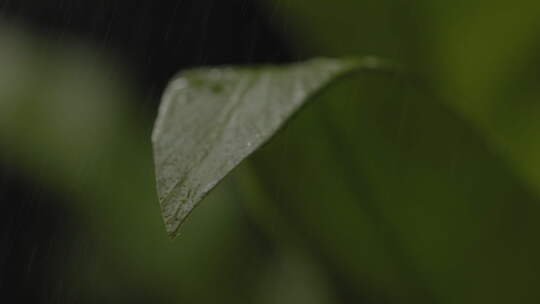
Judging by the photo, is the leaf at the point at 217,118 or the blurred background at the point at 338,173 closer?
the leaf at the point at 217,118

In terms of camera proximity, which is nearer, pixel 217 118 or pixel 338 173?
pixel 217 118

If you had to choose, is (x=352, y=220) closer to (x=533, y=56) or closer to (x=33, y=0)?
(x=533, y=56)

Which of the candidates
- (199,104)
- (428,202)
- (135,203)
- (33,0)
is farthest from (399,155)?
(33,0)

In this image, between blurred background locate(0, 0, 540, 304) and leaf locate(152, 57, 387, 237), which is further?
blurred background locate(0, 0, 540, 304)
